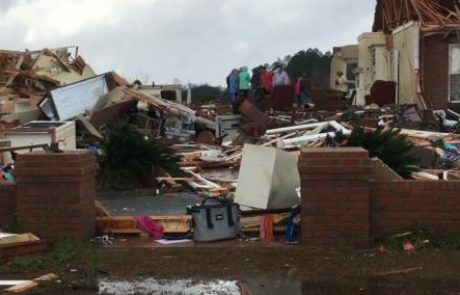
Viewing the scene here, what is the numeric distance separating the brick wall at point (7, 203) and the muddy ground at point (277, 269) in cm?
136

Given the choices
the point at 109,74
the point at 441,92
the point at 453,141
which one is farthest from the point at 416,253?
the point at 109,74

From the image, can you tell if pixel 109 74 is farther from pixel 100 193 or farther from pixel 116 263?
pixel 116 263

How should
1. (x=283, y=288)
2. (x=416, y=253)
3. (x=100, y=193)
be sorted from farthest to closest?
(x=100, y=193)
(x=416, y=253)
(x=283, y=288)

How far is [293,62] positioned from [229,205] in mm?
Answer: 59826

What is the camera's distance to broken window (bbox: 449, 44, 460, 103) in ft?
75.3

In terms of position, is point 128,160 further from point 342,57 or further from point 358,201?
point 342,57

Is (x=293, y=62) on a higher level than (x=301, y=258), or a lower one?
higher

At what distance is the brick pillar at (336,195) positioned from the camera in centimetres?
803

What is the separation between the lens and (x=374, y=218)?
823 centimetres

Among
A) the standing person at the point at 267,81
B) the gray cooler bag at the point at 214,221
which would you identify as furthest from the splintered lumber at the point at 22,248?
the standing person at the point at 267,81

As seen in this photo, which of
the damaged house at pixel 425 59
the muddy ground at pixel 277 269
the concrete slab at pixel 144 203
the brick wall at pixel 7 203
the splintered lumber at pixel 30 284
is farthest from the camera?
the damaged house at pixel 425 59

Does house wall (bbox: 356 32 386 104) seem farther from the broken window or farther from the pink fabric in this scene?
the pink fabric

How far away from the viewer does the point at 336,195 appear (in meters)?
8.05

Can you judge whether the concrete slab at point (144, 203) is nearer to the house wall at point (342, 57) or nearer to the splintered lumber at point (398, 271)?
the splintered lumber at point (398, 271)
